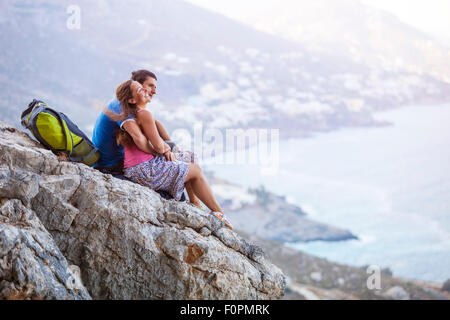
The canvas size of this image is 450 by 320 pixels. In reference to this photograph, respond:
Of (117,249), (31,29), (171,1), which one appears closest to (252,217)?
(117,249)

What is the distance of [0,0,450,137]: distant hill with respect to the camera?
3125 centimetres

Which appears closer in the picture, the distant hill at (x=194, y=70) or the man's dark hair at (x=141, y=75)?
the man's dark hair at (x=141, y=75)

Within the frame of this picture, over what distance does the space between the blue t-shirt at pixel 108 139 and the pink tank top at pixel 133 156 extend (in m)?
0.10

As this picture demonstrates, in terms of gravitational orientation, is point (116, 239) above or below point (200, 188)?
below

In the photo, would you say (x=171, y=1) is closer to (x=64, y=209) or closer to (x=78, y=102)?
(x=78, y=102)

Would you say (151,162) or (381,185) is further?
(381,185)

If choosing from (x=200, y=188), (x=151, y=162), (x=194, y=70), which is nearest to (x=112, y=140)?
(x=151, y=162)

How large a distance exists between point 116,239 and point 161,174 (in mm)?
673

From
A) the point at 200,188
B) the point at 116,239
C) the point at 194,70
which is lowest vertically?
the point at 116,239

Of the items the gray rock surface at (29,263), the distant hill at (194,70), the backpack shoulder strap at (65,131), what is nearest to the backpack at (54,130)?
A: the backpack shoulder strap at (65,131)

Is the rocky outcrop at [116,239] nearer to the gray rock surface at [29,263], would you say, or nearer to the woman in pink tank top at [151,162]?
the gray rock surface at [29,263]

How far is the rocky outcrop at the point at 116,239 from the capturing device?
2.15 m

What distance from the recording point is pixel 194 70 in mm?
37594

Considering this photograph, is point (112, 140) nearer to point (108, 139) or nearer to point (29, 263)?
point (108, 139)
